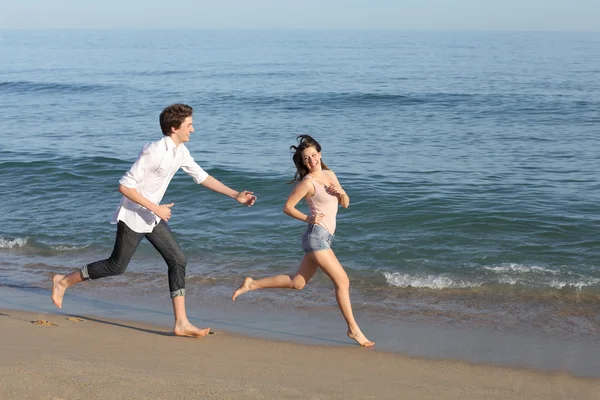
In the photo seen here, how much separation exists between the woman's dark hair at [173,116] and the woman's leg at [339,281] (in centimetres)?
133

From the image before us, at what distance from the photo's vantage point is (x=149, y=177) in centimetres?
557

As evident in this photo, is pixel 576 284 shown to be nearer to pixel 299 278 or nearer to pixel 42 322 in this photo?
pixel 299 278

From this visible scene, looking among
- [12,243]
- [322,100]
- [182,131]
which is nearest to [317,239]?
[182,131]

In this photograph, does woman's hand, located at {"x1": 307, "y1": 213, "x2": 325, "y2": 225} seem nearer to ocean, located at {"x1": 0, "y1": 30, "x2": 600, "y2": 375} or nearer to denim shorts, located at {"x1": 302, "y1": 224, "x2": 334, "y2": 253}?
denim shorts, located at {"x1": 302, "y1": 224, "x2": 334, "y2": 253}

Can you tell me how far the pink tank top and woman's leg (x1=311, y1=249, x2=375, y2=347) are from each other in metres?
0.19

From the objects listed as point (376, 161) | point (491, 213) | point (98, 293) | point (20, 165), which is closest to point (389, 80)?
point (376, 161)

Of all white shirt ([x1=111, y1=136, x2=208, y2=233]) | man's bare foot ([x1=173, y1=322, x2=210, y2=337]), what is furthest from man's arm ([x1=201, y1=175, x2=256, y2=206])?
man's bare foot ([x1=173, y1=322, x2=210, y2=337])

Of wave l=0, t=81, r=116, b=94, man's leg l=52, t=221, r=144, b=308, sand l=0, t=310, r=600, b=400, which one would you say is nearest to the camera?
sand l=0, t=310, r=600, b=400

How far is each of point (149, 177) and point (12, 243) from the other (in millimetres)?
4742

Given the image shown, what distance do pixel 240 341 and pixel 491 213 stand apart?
18.7 ft

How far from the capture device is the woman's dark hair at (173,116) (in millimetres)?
5559

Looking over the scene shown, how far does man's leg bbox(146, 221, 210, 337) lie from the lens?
5.77 m

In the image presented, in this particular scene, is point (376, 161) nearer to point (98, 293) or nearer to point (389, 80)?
point (98, 293)

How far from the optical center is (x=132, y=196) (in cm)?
541
